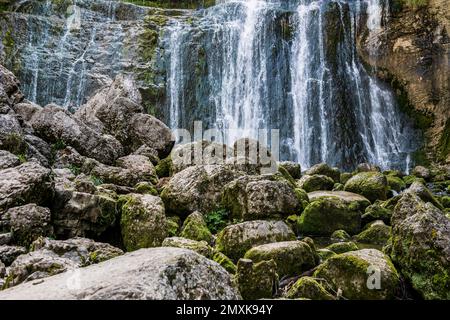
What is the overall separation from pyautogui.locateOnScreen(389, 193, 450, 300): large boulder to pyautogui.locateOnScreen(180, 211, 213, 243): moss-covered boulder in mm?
3827

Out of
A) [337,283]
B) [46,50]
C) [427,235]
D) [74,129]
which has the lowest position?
[337,283]

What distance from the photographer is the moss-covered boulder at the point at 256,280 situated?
6.07 m

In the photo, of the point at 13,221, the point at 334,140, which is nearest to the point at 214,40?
the point at 334,140

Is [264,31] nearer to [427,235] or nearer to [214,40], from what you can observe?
[214,40]

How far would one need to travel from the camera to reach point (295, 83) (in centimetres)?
2972

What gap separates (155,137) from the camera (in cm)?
1731

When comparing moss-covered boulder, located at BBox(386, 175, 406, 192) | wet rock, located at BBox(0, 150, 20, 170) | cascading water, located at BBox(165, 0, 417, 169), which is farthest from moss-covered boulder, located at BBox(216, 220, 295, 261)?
cascading water, located at BBox(165, 0, 417, 169)

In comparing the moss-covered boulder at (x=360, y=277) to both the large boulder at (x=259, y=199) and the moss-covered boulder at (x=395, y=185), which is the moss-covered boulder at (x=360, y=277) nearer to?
the large boulder at (x=259, y=199)

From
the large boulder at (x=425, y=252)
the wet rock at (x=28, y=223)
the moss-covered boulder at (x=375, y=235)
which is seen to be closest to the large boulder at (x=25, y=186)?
the wet rock at (x=28, y=223)

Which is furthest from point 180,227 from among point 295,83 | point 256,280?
point 295,83

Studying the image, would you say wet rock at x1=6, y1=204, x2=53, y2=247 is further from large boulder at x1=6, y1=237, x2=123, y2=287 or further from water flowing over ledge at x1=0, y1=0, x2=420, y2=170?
water flowing over ledge at x1=0, y1=0, x2=420, y2=170

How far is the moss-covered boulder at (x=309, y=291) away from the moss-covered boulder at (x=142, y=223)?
3745 millimetres

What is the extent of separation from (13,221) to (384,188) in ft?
37.7

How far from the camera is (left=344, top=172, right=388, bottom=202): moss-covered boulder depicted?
14.8 metres
